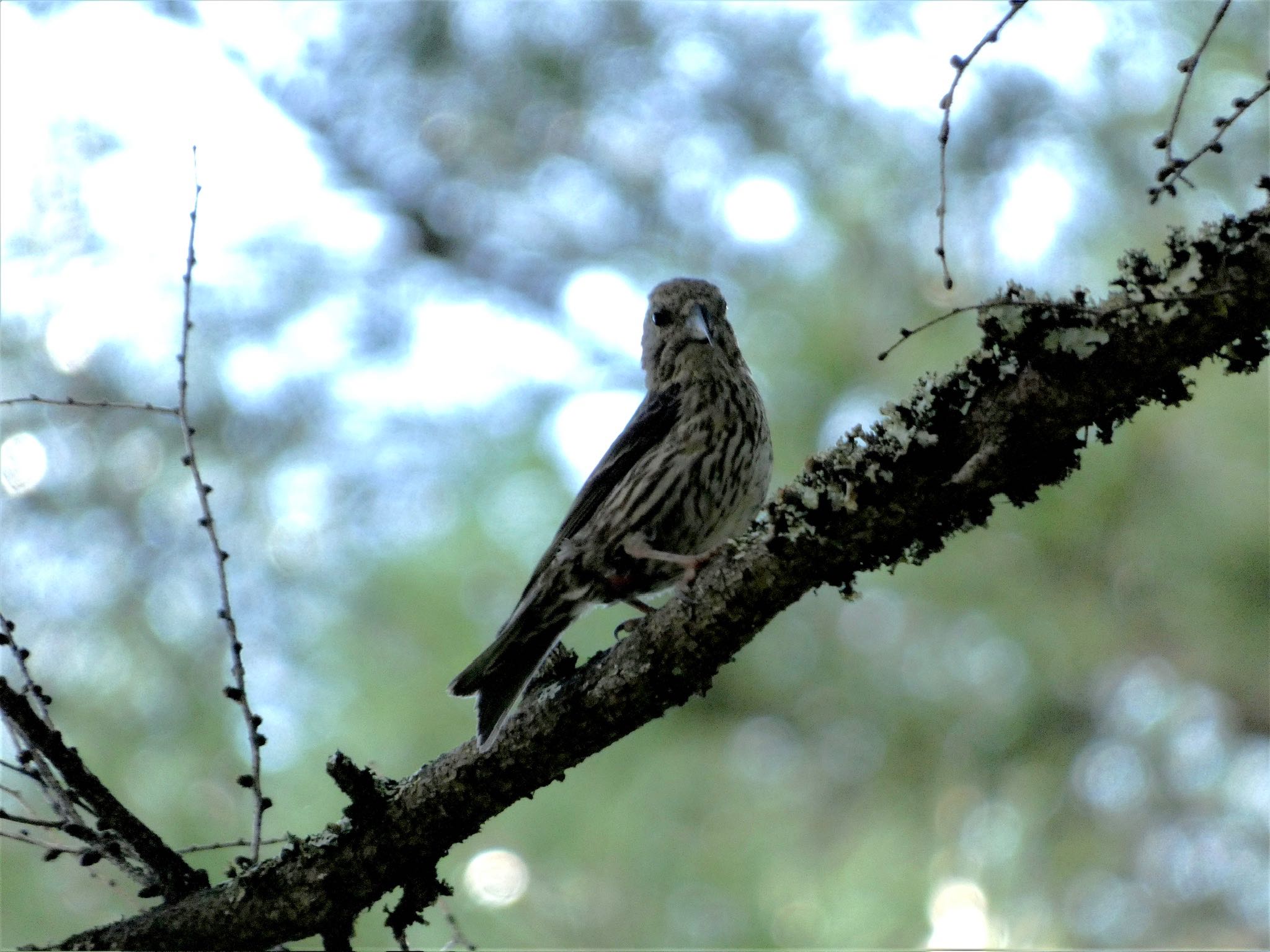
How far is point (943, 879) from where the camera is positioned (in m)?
5.05

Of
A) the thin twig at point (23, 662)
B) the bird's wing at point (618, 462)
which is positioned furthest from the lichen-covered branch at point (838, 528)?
the bird's wing at point (618, 462)

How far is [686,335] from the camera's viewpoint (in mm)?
3822

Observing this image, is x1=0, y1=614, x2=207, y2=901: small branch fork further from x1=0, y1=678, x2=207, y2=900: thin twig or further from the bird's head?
the bird's head

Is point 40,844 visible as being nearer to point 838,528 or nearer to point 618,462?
point 838,528

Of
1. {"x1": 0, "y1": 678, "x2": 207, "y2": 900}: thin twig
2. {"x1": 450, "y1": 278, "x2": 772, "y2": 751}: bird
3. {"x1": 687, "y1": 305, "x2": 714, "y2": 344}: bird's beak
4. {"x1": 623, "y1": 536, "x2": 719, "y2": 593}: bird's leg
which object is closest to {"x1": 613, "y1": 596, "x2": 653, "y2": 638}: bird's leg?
{"x1": 450, "y1": 278, "x2": 772, "y2": 751}: bird

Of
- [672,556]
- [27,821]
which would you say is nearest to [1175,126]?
[672,556]

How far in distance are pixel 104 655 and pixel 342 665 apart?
4.31ft

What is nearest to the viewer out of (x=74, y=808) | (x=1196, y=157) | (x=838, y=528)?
(x=1196, y=157)

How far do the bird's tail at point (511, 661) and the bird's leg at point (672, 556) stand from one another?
0.20m

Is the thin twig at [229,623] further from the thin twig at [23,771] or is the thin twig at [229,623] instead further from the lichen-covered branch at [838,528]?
the thin twig at [23,771]

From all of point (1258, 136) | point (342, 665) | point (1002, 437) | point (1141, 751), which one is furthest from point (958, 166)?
point (1002, 437)

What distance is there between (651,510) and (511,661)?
55 cm

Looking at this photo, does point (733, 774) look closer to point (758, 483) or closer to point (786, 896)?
point (786, 896)

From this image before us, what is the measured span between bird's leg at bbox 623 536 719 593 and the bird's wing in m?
0.24
